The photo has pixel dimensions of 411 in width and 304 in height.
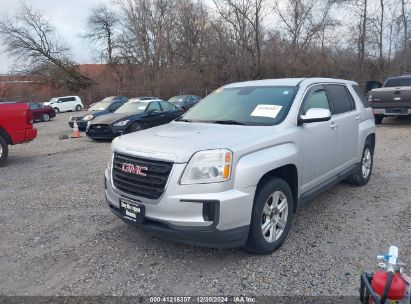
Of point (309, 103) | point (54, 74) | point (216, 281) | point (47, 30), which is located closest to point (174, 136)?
point (216, 281)

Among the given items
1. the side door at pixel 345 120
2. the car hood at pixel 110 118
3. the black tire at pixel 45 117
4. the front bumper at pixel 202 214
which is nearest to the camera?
the front bumper at pixel 202 214

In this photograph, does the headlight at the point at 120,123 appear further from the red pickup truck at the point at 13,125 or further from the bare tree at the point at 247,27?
the bare tree at the point at 247,27

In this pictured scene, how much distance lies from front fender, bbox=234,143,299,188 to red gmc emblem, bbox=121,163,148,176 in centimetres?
90

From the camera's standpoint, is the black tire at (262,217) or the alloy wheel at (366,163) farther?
the alloy wheel at (366,163)

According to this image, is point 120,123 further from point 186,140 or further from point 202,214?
point 202,214

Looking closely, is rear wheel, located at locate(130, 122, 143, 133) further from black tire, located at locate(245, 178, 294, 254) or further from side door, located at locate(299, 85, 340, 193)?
black tire, located at locate(245, 178, 294, 254)

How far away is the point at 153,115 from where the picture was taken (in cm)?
1273

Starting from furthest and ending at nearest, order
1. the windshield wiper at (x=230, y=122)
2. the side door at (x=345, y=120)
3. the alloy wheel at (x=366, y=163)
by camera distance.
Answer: the alloy wheel at (x=366, y=163) → the side door at (x=345, y=120) → the windshield wiper at (x=230, y=122)

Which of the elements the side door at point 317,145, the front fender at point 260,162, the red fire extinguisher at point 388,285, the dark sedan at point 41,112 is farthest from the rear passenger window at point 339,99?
the dark sedan at point 41,112

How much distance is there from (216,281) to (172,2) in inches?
1633

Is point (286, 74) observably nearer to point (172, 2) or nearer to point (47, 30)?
point (172, 2)

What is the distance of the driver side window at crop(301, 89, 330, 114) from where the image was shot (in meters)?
4.25

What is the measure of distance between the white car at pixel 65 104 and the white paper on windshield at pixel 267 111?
1389 inches

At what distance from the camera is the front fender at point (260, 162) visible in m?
3.16
